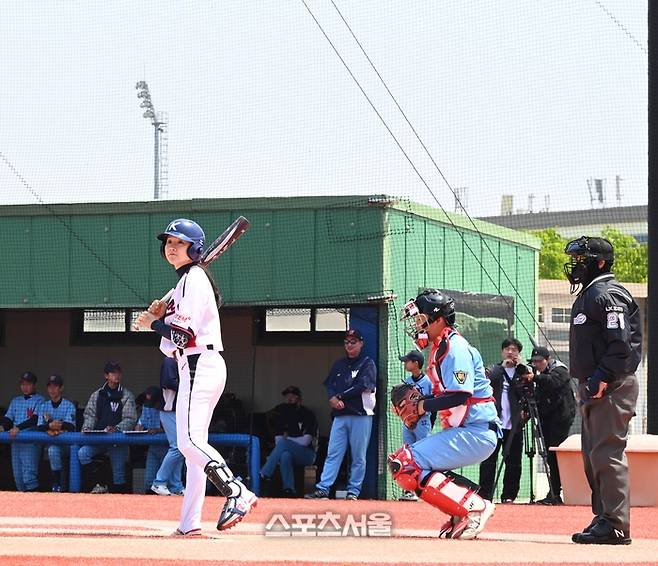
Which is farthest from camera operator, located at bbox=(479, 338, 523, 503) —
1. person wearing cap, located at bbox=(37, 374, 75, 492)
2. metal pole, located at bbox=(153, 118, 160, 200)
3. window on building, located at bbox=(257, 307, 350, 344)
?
metal pole, located at bbox=(153, 118, 160, 200)

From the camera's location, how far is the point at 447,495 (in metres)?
8.38

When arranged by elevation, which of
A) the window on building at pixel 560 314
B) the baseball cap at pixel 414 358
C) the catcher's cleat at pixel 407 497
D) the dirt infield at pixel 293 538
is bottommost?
the catcher's cleat at pixel 407 497

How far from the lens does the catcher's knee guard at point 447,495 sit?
838 cm

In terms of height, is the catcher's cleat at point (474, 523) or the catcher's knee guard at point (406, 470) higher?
the catcher's knee guard at point (406, 470)

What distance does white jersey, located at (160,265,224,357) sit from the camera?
8.27 m

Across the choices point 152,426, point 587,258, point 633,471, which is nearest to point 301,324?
point 152,426

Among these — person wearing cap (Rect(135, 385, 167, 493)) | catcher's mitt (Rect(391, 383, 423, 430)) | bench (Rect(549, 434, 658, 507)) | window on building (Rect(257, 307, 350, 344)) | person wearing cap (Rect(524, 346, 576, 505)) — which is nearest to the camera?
catcher's mitt (Rect(391, 383, 423, 430))

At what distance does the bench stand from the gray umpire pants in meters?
4.94

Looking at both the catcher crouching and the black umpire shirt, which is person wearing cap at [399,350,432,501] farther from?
the black umpire shirt

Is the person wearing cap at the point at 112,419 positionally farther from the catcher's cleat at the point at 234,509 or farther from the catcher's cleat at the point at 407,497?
the catcher's cleat at the point at 234,509

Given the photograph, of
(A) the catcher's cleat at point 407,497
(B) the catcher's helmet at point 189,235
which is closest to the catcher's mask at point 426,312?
(B) the catcher's helmet at point 189,235

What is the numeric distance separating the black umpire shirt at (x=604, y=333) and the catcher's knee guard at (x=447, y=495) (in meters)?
1.01

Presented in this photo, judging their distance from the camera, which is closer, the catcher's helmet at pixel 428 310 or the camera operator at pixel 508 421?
the catcher's helmet at pixel 428 310

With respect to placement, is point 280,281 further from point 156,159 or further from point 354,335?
point 156,159
